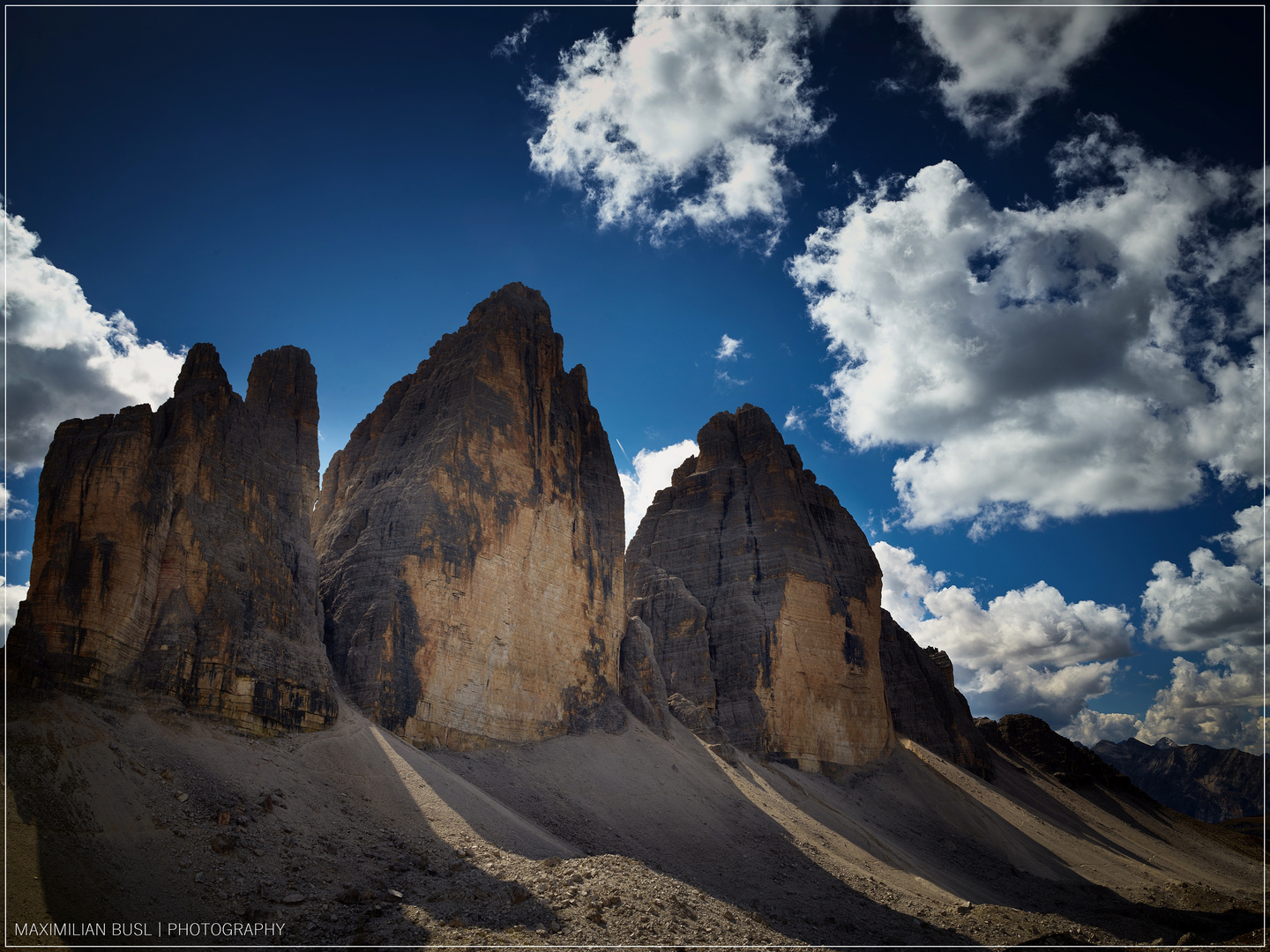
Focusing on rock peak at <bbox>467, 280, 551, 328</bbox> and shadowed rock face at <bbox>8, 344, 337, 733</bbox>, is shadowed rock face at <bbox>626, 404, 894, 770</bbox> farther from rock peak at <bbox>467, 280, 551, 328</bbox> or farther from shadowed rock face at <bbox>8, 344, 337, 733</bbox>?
shadowed rock face at <bbox>8, 344, 337, 733</bbox>

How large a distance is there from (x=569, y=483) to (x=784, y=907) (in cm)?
2775

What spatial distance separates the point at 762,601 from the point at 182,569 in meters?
45.0

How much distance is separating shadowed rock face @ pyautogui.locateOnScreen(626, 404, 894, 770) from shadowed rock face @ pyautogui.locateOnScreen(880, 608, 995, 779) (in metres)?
10.8

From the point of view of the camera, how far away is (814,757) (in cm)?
5919

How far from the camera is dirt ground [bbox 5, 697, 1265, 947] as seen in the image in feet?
60.5

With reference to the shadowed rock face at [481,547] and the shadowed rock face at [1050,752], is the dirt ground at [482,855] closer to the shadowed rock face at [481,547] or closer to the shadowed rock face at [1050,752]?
the shadowed rock face at [481,547]

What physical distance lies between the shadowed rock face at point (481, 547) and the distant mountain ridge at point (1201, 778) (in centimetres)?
15841

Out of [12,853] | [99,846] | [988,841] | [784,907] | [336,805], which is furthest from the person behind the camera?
[988,841]

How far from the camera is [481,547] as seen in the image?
4119 centimetres

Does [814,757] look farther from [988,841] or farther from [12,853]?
[12,853]

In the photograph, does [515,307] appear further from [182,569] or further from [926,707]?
[926,707]

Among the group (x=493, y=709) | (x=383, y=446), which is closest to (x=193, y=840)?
(x=493, y=709)

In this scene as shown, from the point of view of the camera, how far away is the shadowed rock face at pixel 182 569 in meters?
24.6

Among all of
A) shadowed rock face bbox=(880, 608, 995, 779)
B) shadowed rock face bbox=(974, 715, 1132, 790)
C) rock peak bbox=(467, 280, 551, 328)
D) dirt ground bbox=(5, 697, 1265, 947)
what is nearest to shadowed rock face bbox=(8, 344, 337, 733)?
dirt ground bbox=(5, 697, 1265, 947)
